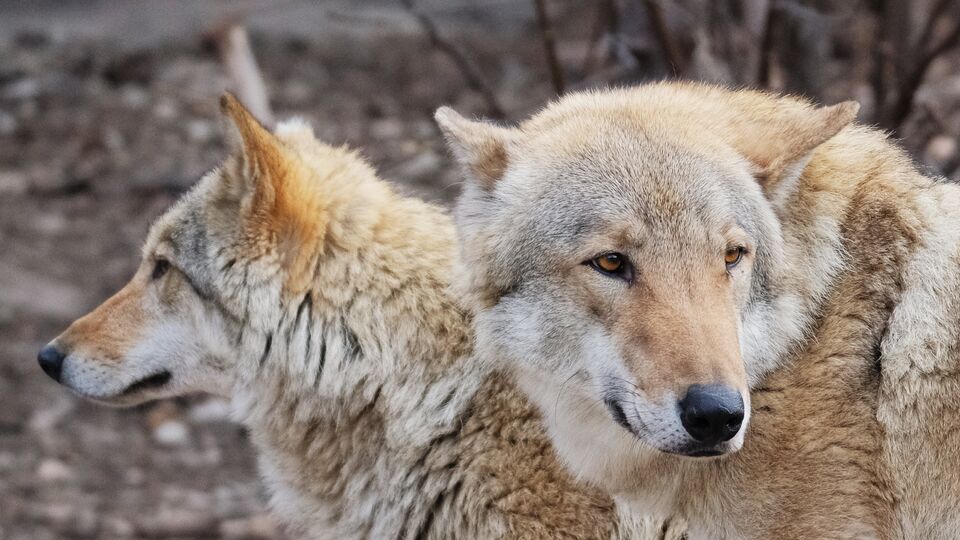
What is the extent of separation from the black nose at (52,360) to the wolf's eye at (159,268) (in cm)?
52

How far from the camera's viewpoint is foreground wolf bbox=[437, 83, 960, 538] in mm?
3547

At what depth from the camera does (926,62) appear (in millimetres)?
6133

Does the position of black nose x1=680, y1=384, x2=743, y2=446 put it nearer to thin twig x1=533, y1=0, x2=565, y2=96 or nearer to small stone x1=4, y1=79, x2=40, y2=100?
thin twig x1=533, y1=0, x2=565, y2=96

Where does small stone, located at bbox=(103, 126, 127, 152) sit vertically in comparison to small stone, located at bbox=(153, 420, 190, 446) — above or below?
above

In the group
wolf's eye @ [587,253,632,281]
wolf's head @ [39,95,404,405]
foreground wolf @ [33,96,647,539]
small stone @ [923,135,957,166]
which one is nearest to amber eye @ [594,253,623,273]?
wolf's eye @ [587,253,632,281]

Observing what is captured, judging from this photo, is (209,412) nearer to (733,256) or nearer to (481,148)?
(481,148)

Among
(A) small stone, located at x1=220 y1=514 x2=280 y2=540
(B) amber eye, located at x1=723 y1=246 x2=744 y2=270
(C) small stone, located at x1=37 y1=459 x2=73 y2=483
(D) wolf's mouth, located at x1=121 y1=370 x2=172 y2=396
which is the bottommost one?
(A) small stone, located at x1=220 y1=514 x2=280 y2=540

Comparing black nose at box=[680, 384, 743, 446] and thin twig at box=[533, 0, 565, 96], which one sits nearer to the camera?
black nose at box=[680, 384, 743, 446]

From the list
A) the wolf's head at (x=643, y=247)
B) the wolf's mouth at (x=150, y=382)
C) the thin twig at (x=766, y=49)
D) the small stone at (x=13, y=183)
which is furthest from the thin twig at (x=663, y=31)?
the small stone at (x=13, y=183)

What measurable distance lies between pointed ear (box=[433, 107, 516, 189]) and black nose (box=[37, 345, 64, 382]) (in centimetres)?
209

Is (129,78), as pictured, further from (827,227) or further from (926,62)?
(827,227)

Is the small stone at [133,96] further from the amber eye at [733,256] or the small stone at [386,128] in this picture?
the amber eye at [733,256]

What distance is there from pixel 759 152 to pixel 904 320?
70cm

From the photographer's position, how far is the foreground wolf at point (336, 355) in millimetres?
4426
